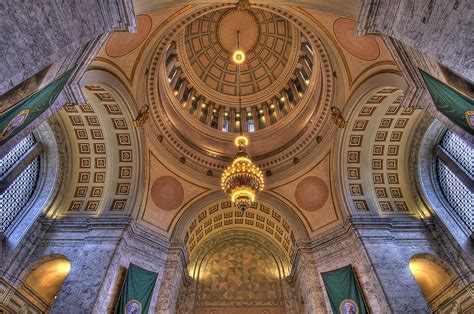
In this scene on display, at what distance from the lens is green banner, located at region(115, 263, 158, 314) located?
9227mm

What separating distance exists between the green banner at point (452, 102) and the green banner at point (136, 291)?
10245 millimetres

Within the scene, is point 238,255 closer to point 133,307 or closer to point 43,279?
point 133,307

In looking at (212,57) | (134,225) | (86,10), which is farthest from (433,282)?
(212,57)

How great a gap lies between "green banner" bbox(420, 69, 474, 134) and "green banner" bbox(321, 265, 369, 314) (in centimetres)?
662

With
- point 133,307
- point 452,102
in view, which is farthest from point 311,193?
point 133,307

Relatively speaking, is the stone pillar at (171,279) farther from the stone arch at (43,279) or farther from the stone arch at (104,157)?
the stone arch at (43,279)

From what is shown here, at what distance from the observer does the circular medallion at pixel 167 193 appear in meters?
12.8

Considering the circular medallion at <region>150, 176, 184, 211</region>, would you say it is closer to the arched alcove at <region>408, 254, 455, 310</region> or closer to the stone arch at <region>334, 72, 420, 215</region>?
the stone arch at <region>334, 72, 420, 215</region>

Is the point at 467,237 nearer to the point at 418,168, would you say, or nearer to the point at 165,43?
the point at 418,168

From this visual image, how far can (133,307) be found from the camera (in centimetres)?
941

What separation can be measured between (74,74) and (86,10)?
89.7 inches

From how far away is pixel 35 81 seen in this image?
5.33 m

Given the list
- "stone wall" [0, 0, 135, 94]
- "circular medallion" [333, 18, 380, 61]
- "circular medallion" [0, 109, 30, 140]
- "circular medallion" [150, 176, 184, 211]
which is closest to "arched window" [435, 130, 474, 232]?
"circular medallion" [333, 18, 380, 61]

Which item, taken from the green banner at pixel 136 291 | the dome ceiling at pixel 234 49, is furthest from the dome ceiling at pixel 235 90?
the green banner at pixel 136 291
